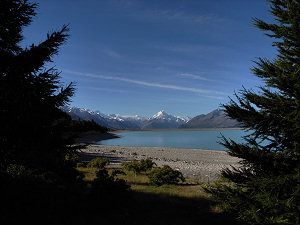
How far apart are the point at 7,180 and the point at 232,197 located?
667cm

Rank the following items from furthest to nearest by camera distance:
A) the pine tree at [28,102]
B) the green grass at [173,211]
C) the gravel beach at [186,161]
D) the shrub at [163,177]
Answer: the gravel beach at [186,161] < the shrub at [163,177] < the green grass at [173,211] < the pine tree at [28,102]

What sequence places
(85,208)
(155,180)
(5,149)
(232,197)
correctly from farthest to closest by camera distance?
(155,180)
(85,208)
(232,197)
(5,149)

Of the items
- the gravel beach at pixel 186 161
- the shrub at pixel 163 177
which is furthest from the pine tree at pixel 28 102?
the gravel beach at pixel 186 161

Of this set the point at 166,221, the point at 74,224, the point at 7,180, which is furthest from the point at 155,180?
the point at 7,180

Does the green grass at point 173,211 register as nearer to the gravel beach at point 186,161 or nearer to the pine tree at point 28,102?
the pine tree at point 28,102

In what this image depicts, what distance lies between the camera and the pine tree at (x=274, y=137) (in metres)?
4.66

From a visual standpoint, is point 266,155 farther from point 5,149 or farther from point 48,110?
point 5,149

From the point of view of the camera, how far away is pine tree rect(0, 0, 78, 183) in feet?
15.3

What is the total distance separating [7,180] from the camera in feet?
17.1

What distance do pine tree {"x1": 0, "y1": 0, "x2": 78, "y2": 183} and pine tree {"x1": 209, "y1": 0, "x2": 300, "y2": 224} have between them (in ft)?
17.8

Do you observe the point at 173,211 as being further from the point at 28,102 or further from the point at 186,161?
the point at 186,161

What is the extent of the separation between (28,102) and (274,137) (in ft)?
23.3

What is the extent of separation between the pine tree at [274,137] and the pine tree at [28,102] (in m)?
5.42

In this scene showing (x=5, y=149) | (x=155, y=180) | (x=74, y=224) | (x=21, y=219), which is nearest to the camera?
(x=21, y=219)
